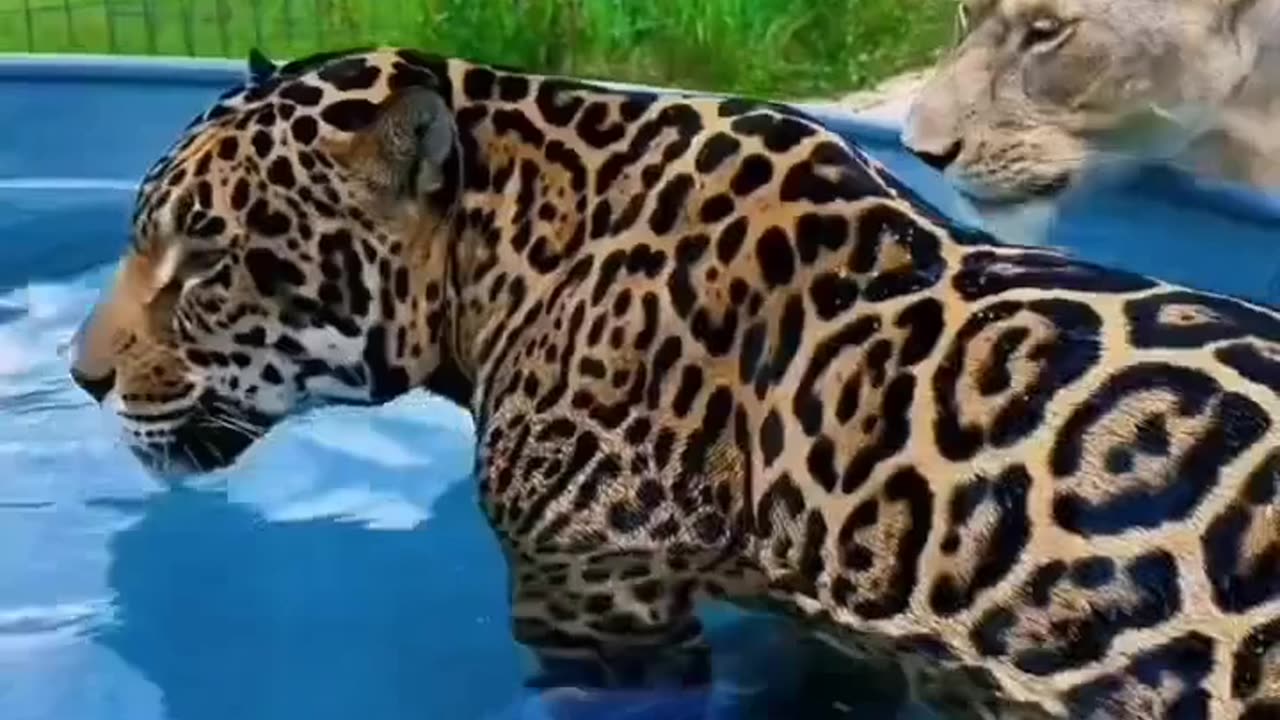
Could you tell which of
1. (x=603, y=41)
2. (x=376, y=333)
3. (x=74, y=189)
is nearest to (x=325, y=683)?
(x=376, y=333)

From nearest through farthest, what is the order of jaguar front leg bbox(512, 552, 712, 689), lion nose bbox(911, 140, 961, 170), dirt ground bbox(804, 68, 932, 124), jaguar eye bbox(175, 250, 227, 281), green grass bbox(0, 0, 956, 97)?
jaguar front leg bbox(512, 552, 712, 689)
jaguar eye bbox(175, 250, 227, 281)
lion nose bbox(911, 140, 961, 170)
dirt ground bbox(804, 68, 932, 124)
green grass bbox(0, 0, 956, 97)

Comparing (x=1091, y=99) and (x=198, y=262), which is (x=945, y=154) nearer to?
(x=1091, y=99)

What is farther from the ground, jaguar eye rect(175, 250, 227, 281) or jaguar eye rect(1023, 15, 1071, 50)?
jaguar eye rect(1023, 15, 1071, 50)

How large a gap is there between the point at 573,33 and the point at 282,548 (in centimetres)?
278

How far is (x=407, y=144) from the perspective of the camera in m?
2.43

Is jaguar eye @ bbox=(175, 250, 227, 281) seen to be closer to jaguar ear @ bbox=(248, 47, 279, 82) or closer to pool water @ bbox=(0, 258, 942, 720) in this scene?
jaguar ear @ bbox=(248, 47, 279, 82)

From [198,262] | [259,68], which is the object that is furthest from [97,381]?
[259,68]

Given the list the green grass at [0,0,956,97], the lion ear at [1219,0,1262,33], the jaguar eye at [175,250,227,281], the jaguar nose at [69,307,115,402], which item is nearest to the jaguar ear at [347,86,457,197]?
the jaguar eye at [175,250,227,281]

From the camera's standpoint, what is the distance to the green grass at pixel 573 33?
5648 mm

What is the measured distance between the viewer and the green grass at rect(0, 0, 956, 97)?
5.65m

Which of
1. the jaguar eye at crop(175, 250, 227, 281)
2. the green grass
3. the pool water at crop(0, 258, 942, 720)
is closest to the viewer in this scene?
the jaguar eye at crop(175, 250, 227, 281)

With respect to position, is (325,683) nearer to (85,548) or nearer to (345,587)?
(345,587)

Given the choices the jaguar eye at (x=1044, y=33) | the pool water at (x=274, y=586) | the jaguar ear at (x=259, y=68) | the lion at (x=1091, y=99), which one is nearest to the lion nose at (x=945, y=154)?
the lion at (x=1091, y=99)

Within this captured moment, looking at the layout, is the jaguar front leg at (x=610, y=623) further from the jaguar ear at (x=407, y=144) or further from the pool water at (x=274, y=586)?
the jaguar ear at (x=407, y=144)
